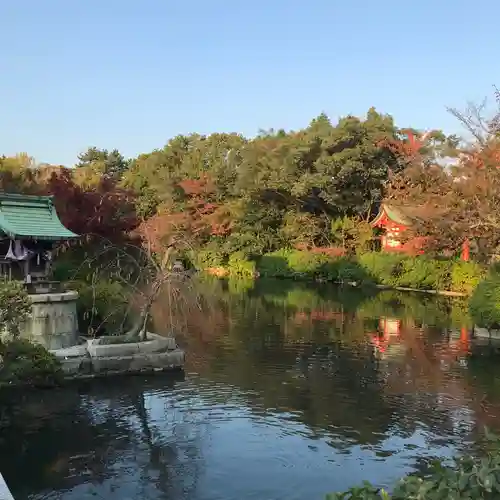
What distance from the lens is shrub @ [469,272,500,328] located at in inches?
766

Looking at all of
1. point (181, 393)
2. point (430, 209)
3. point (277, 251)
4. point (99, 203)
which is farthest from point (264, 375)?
point (277, 251)

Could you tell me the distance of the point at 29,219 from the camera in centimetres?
1558

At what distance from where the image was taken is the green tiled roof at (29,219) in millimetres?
15008

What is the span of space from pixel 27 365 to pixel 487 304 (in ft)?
46.7

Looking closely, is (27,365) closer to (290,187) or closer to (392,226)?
(392,226)

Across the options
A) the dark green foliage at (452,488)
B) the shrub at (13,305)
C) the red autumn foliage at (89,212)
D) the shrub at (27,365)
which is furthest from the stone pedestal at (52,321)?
the dark green foliage at (452,488)

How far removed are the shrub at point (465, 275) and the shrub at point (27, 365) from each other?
23554 mm

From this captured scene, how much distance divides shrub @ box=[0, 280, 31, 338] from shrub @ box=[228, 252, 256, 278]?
33.5 m

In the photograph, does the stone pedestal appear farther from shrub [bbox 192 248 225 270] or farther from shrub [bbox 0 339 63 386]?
shrub [bbox 192 248 225 270]

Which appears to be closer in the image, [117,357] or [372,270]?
[117,357]

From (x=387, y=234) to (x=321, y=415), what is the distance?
96.1 ft

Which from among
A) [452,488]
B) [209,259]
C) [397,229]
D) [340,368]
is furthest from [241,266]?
[452,488]

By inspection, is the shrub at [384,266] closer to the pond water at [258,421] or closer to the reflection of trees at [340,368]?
the reflection of trees at [340,368]

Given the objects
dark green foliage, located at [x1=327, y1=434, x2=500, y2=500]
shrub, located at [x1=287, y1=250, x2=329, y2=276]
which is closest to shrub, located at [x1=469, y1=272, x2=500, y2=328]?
dark green foliage, located at [x1=327, y1=434, x2=500, y2=500]
